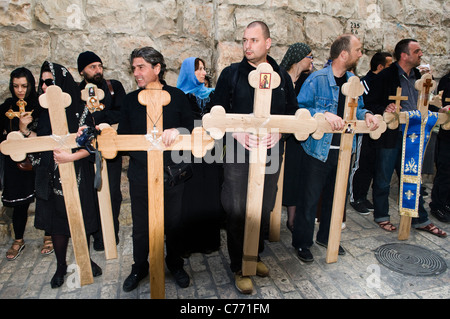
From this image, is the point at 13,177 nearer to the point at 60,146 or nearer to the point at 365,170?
the point at 60,146

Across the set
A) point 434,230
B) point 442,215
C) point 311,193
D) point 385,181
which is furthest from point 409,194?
point 311,193

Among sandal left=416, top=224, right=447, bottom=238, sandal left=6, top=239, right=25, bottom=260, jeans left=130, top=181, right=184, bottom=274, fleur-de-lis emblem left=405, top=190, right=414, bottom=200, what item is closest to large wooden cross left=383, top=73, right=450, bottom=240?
fleur-de-lis emblem left=405, top=190, right=414, bottom=200

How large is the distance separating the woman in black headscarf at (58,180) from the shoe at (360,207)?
11.1 ft

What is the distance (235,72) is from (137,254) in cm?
176

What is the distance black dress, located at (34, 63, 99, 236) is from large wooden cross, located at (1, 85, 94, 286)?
8.5 inches

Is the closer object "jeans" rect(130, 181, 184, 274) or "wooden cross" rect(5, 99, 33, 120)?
"jeans" rect(130, 181, 184, 274)

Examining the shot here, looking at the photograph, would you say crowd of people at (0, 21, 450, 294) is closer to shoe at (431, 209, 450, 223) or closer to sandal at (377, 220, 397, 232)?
sandal at (377, 220, 397, 232)

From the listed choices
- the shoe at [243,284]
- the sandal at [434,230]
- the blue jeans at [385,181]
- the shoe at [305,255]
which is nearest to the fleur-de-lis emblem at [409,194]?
the blue jeans at [385,181]

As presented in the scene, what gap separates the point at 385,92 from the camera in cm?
350

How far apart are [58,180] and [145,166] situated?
755 millimetres

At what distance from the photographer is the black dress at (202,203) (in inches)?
122

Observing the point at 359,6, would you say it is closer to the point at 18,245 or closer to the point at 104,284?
the point at 104,284

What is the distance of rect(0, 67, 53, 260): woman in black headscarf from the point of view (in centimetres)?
296

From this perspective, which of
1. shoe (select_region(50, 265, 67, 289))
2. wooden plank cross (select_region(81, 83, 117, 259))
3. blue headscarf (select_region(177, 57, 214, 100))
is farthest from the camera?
blue headscarf (select_region(177, 57, 214, 100))
